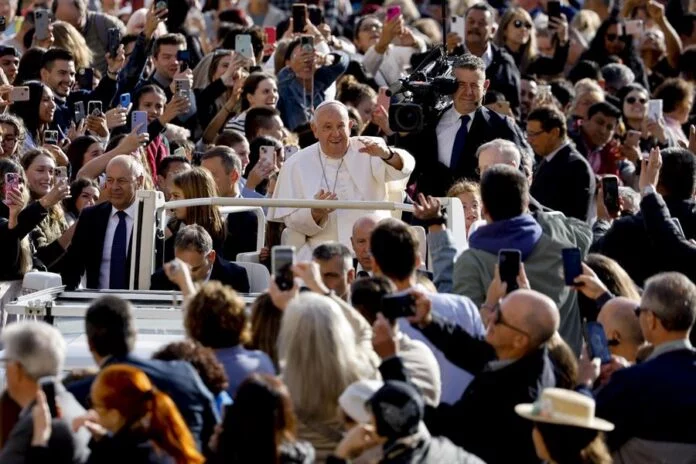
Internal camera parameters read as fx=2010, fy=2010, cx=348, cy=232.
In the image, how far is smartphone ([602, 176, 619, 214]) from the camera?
11.9 meters

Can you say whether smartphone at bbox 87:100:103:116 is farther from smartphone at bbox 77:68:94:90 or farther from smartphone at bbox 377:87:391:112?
smartphone at bbox 377:87:391:112

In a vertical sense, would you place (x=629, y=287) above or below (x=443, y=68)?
below

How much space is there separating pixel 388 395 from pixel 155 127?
7.23 m

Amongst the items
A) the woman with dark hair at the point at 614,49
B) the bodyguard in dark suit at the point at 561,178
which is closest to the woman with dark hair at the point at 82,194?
the bodyguard in dark suit at the point at 561,178

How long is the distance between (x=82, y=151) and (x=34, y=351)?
6.77 m

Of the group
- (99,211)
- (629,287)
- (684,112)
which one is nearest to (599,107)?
(684,112)

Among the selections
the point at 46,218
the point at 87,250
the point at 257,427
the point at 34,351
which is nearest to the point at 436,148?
the point at 87,250

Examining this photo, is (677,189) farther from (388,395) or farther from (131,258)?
(388,395)

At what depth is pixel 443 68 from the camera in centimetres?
1344

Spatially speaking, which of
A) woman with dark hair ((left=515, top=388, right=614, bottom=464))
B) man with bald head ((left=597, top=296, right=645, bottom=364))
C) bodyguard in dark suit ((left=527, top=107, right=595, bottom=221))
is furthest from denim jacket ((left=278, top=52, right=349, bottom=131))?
woman with dark hair ((left=515, top=388, right=614, bottom=464))

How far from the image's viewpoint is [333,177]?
1245 centimetres

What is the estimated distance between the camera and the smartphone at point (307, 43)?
16.1m

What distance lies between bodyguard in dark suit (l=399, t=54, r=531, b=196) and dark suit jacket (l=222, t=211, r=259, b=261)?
113 centimetres

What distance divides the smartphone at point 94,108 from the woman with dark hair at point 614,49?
6886mm
